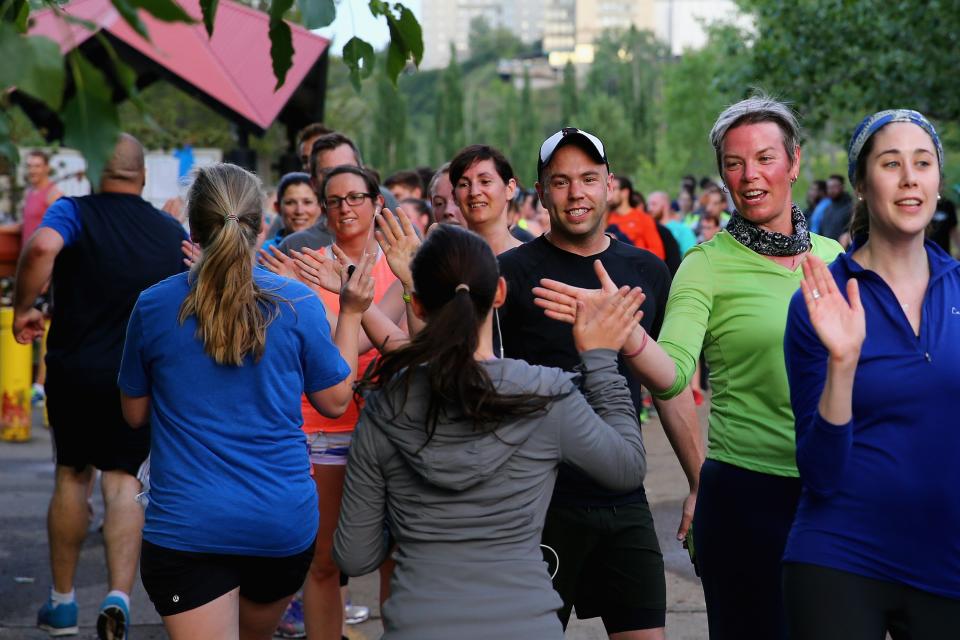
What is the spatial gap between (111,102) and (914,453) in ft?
6.86

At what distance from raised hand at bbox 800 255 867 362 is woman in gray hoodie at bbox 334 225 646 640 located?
0.52m

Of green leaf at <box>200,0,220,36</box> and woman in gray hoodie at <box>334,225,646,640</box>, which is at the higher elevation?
green leaf at <box>200,0,220,36</box>

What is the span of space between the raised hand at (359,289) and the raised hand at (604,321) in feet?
3.45

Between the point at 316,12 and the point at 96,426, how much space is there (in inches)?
151

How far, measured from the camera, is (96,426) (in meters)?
6.08

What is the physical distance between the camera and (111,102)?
6.18 ft

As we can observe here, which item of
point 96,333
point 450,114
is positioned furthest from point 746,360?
point 450,114

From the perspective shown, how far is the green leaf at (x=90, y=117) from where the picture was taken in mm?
1845

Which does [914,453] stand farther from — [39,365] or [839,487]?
[39,365]

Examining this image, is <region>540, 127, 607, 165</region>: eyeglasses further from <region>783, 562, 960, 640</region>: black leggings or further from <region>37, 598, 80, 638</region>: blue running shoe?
<region>37, 598, 80, 638</region>: blue running shoe

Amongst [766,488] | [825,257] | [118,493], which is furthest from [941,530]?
[118,493]

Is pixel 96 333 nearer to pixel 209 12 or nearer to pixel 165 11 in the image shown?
pixel 209 12

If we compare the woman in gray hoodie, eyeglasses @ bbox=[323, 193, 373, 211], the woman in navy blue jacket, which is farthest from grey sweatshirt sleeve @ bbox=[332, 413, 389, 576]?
eyeglasses @ bbox=[323, 193, 373, 211]

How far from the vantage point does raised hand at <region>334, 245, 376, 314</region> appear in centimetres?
419
